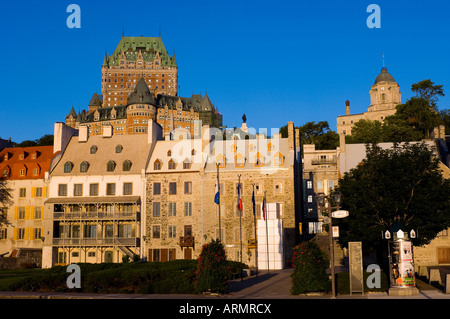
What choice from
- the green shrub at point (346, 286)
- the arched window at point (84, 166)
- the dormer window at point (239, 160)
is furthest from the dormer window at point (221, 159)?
the green shrub at point (346, 286)

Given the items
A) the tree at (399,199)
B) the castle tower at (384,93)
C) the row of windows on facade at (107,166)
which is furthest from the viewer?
the castle tower at (384,93)

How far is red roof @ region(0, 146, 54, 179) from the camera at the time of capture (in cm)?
6431

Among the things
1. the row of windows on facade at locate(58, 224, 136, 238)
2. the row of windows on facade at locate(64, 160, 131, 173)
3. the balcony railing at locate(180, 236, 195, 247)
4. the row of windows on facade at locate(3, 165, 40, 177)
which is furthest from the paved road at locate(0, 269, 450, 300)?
the row of windows on facade at locate(3, 165, 40, 177)

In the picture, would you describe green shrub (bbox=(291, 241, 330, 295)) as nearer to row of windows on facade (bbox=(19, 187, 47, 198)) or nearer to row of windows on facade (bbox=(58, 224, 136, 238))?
row of windows on facade (bbox=(58, 224, 136, 238))

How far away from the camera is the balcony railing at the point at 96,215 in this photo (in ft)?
197

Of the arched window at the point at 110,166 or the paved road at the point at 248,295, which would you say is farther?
the arched window at the point at 110,166

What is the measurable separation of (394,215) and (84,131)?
43.3 meters

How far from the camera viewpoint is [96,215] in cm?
6056

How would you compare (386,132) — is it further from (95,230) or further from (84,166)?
(95,230)

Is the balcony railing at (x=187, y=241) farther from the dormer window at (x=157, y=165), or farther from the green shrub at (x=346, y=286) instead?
the green shrub at (x=346, y=286)

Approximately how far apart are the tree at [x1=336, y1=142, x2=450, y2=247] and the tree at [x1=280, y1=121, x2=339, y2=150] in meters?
73.6

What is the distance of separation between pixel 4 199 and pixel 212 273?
140 feet

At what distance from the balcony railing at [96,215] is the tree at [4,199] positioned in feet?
23.2

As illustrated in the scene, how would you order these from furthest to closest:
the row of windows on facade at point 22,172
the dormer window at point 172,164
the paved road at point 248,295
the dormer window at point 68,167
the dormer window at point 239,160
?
the row of windows on facade at point 22,172, the dormer window at point 68,167, the dormer window at point 172,164, the dormer window at point 239,160, the paved road at point 248,295
